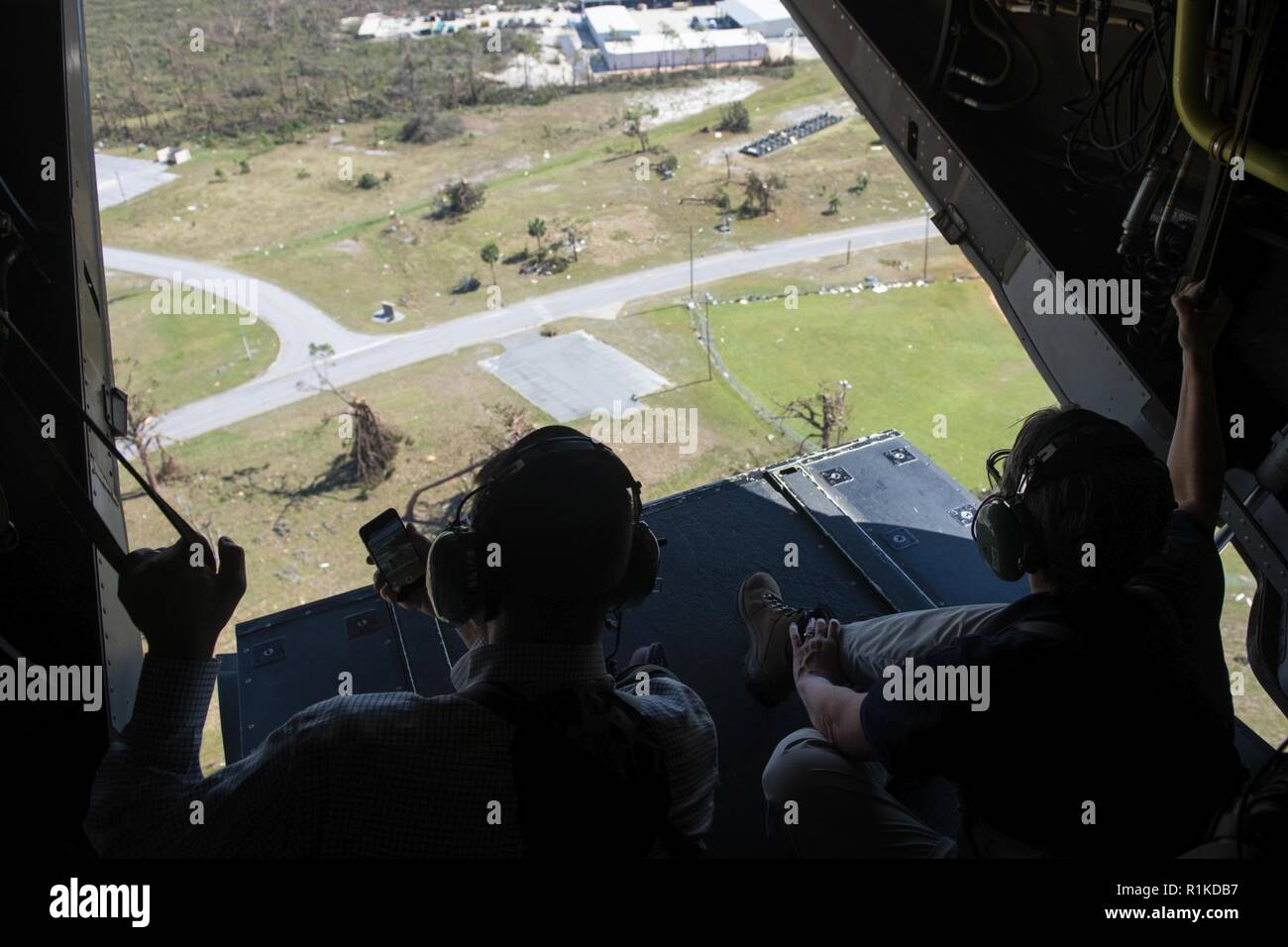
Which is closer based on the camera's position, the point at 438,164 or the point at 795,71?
the point at 438,164

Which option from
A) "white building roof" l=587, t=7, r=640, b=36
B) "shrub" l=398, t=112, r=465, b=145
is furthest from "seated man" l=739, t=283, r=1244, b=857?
"white building roof" l=587, t=7, r=640, b=36

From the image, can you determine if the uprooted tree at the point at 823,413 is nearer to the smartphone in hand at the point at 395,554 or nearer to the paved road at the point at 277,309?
the paved road at the point at 277,309

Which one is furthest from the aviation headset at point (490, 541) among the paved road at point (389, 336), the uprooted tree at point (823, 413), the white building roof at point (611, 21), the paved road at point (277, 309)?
the white building roof at point (611, 21)

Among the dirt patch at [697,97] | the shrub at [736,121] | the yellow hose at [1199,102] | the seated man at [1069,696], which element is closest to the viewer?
the seated man at [1069,696]

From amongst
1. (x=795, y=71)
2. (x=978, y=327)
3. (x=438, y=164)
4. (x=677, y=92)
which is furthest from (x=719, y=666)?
(x=795, y=71)

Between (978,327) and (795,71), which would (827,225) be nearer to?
(978,327)

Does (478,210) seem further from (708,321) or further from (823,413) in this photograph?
(823,413)

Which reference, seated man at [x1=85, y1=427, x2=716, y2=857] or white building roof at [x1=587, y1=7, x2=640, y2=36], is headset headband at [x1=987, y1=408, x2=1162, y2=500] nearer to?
seated man at [x1=85, y1=427, x2=716, y2=857]
